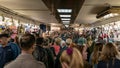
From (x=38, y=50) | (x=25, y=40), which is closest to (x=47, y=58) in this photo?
(x=38, y=50)

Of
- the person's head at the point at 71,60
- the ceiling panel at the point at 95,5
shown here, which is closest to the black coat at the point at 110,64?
the person's head at the point at 71,60

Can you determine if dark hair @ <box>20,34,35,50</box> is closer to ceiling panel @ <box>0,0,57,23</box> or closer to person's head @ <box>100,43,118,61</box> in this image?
person's head @ <box>100,43,118,61</box>

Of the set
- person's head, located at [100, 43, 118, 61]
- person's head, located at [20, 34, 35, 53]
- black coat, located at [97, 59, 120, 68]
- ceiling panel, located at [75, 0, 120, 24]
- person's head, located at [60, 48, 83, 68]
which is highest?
ceiling panel, located at [75, 0, 120, 24]

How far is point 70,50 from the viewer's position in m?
2.54

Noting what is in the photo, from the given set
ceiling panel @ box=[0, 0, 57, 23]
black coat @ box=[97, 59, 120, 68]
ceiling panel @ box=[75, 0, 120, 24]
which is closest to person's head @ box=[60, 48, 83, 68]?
black coat @ box=[97, 59, 120, 68]

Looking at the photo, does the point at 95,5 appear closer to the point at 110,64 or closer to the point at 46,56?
the point at 46,56

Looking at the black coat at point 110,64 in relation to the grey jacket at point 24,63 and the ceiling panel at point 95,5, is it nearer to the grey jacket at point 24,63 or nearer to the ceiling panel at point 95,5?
the grey jacket at point 24,63

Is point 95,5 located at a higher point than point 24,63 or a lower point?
higher

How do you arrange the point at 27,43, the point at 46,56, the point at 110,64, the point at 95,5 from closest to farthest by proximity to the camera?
the point at 27,43 < the point at 110,64 < the point at 46,56 < the point at 95,5

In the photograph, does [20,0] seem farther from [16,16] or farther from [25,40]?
[25,40]

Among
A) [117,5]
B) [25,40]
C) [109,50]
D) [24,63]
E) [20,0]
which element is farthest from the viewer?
[117,5]

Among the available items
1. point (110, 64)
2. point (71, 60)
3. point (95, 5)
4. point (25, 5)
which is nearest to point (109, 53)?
point (110, 64)

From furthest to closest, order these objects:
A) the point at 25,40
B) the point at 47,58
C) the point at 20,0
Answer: the point at 20,0 < the point at 47,58 < the point at 25,40

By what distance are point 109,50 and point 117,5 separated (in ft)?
21.5
